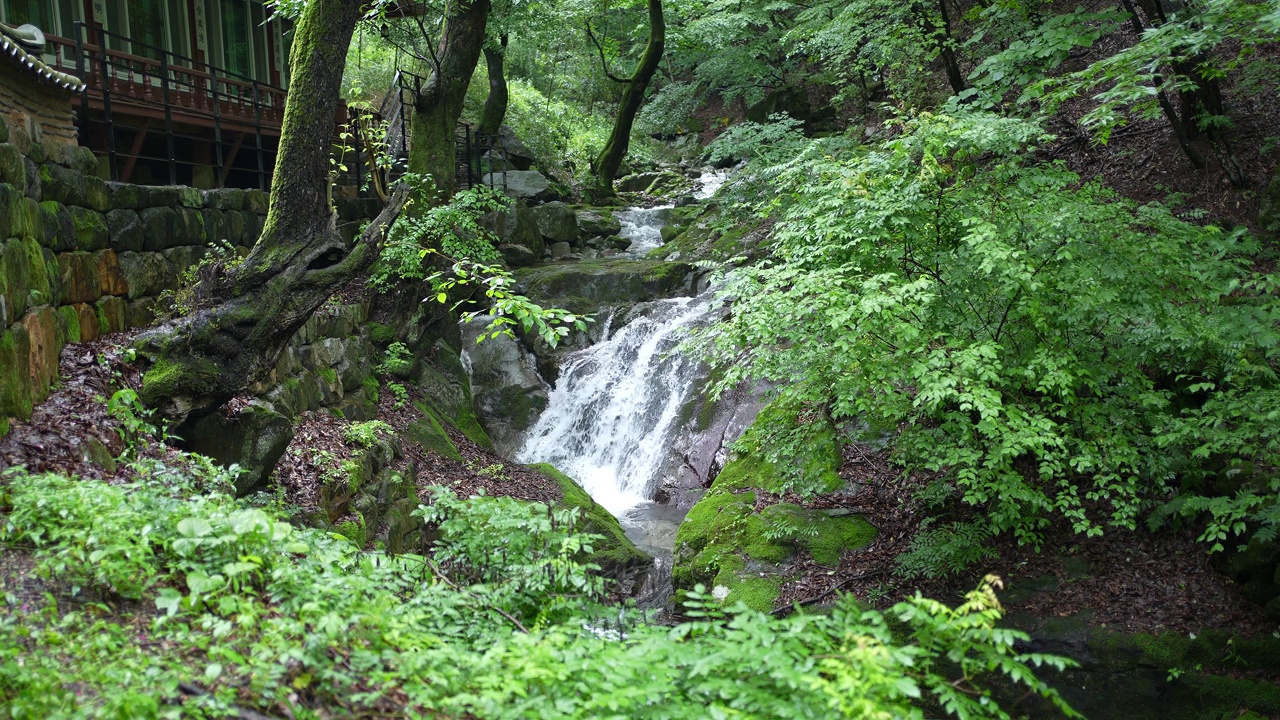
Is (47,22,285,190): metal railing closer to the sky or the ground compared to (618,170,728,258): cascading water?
closer to the sky

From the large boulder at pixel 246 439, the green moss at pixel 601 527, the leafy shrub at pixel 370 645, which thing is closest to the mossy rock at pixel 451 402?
the green moss at pixel 601 527

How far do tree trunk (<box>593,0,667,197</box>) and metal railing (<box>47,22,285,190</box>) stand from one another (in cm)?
778

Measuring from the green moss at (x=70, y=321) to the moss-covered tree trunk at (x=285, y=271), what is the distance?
0.54 m

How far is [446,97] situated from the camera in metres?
11.3

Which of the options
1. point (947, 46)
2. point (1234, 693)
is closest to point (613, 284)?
point (947, 46)

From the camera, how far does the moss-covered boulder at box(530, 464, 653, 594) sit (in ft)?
26.8

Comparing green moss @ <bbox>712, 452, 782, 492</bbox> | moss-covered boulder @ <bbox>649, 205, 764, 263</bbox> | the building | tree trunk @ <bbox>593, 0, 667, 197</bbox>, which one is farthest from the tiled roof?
tree trunk @ <bbox>593, 0, 667, 197</bbox>

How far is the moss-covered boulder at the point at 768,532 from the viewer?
7.13 m

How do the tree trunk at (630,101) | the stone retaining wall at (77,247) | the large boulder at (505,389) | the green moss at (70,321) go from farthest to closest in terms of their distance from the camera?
the tree trunk at (630,101) < the large boulder at (505,389) < the green moss at (70,321) < the stone retaining wall at (77,247)

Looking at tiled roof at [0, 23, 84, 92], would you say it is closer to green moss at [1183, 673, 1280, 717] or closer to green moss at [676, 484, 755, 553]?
green moss at [676, 484, 755, 553]

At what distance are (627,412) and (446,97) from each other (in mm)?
5314

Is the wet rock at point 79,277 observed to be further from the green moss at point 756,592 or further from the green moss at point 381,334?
the green moss at point 756,592

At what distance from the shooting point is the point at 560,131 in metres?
20.8

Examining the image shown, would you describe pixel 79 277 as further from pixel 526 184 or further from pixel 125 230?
pixel 526 184
